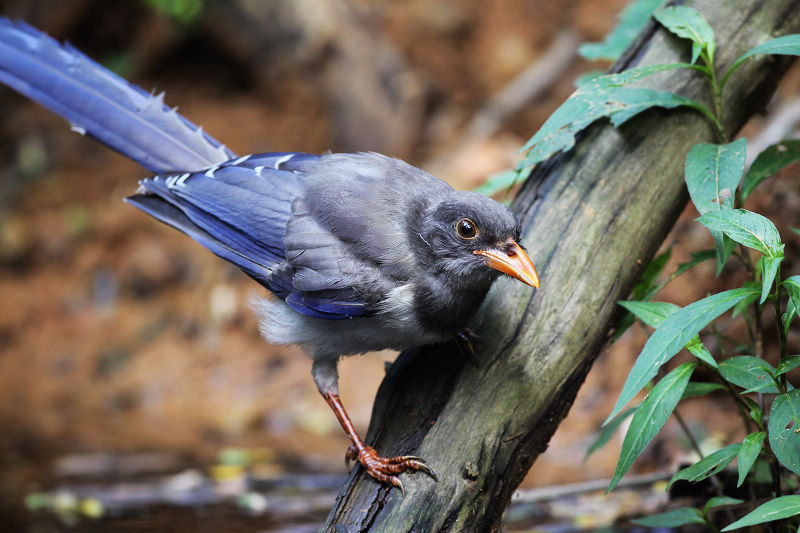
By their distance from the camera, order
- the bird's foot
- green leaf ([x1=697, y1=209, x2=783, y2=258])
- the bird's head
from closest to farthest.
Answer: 1. green leaf ([x1=697, y1=209, x2=783, y2=258])
2. the bird's foot
3. the bird's head

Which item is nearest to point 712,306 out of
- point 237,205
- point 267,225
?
point 267,225

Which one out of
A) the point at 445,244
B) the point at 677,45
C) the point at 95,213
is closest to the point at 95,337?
the point at 95,213

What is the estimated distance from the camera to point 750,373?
90.6 inches

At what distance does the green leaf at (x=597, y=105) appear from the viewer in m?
2.66

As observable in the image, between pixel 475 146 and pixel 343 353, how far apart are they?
4059 mm

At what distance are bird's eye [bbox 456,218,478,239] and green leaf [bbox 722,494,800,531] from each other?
126cm

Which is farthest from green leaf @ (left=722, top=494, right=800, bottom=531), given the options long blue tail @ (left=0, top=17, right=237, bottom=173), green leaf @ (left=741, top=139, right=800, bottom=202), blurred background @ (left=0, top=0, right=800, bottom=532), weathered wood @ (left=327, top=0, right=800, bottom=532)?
blurred background @ (left=0, top=0, right=800, bottom=532)

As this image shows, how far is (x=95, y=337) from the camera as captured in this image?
22.5 feet

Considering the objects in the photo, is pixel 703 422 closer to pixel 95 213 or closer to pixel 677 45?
pixel 677 45

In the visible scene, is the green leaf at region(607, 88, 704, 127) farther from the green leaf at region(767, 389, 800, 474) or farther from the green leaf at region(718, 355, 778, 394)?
the green leaf at region(767, 389, 800, 474)

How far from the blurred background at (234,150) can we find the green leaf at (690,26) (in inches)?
98.1

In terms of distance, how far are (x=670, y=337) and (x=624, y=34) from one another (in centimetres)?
189

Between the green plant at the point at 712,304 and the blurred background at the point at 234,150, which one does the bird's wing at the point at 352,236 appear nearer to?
the green plant at the point at 712,304

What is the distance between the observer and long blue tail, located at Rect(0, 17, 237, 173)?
3443 millimetres
